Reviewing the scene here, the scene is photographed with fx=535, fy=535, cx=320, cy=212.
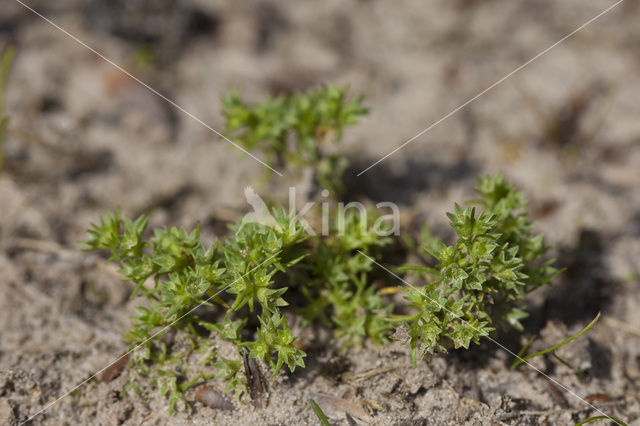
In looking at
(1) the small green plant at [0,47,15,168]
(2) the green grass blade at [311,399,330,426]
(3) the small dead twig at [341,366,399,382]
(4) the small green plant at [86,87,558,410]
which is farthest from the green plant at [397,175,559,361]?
(1) the small green plant at [0,47,15,168]

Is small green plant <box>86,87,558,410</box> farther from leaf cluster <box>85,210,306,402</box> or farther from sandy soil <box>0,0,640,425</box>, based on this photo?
sandy soil <box>0,0,640,425</box>

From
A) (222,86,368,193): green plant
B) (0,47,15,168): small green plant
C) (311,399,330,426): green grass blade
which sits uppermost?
(0,47,15,168): small green plant

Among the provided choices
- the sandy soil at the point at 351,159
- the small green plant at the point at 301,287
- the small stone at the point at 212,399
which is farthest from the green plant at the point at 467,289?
the small stone at the point at 212,399

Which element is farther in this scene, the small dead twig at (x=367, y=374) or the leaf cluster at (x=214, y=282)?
the small dead twig at (x=367, y=374)

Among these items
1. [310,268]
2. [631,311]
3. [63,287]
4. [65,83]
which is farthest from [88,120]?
[631,311]

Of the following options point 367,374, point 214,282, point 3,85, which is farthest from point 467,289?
point 3,85

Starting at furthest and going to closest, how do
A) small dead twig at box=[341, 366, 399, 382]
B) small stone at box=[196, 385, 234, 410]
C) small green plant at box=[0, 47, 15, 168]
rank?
small green plant at box=[0, 47, 15, 168] < small dead twig at box=[341, 366, 399, 382] < small stone at box=[196, 385, 234, 410]

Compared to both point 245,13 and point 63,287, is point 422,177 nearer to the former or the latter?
point 245,13

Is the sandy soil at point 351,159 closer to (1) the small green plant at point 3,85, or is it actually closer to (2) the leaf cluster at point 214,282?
(1) the small green plant at point 3,85
